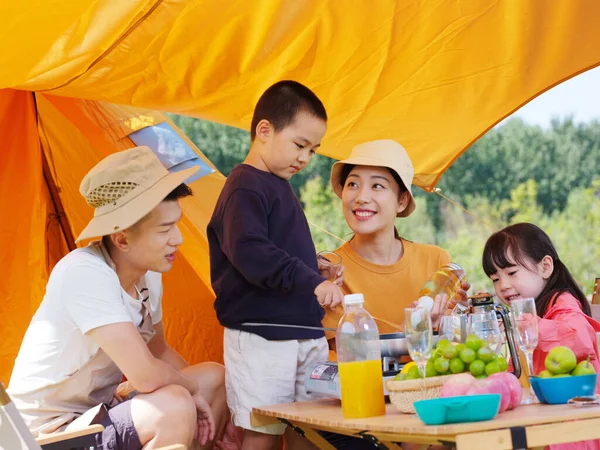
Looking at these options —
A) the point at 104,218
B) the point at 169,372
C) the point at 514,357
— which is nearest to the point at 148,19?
the point at 104,218

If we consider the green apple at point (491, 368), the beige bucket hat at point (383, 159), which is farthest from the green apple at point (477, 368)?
the beige bucket hat at point (383, 159)

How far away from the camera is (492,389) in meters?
1.65

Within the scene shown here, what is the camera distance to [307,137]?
2600mm

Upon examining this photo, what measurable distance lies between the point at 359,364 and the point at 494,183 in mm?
15057

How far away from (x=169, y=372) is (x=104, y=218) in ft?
1.51

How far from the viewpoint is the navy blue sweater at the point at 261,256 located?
2338 millimetres

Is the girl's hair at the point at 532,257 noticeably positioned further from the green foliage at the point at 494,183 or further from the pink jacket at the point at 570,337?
the green foliage at the point at 494,183

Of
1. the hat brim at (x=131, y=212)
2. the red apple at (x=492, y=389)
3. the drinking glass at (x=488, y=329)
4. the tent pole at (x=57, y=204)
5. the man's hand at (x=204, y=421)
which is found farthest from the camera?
the tent pole at (x=57, y=204)

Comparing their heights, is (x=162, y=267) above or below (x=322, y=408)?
above

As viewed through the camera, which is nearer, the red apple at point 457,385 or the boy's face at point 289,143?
the red apple at point 457,385

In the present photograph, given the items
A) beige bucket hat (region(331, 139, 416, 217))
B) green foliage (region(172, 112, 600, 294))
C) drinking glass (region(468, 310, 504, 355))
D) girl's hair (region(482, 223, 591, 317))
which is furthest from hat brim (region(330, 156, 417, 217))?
green foliage (region(172, 112, 600, 294))

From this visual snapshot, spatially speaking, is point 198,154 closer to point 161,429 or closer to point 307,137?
point 307,137

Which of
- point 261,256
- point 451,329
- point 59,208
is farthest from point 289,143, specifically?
point 59,208

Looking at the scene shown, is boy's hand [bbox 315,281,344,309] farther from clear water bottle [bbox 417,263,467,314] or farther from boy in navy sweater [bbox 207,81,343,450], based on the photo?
clear water bottle [bbox 417,263,467,314]
